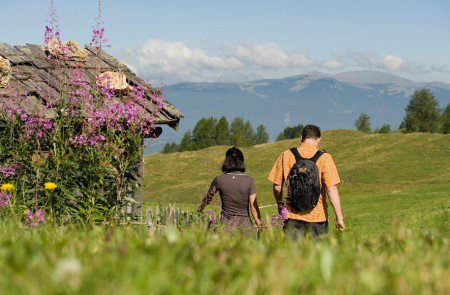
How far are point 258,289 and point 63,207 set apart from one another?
6.61 meters

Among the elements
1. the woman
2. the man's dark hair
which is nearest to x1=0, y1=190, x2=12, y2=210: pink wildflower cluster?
the woman

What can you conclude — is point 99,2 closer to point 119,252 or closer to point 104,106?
point 104,106

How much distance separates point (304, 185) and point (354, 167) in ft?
168

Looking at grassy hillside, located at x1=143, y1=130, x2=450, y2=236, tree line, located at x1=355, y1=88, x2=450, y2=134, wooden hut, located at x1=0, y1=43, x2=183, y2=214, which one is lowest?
grassy hillside, located at x1=143, y1=130, x2=450, y2=236

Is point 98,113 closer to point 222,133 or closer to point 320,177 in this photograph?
point 320,177

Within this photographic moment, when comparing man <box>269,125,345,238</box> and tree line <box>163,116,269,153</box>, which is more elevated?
man <box>269,125,345,238</box>

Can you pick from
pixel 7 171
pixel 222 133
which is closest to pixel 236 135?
pixel 222 133

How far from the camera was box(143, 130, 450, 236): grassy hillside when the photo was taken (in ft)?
148

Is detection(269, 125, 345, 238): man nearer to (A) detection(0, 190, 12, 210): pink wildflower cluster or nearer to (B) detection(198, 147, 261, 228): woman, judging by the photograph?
(B) detection(198, 147, 261, 228): woman

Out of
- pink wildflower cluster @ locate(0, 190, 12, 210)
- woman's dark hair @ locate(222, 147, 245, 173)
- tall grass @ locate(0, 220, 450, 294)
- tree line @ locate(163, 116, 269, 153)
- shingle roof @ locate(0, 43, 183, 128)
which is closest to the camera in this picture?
tall grass @ locate(0, 220, 450, 294)

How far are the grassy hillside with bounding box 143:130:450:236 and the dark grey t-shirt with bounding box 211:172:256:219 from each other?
19.7m

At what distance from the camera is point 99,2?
31.2 feet

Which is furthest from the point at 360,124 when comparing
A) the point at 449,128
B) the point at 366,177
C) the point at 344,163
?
the point at 366,177

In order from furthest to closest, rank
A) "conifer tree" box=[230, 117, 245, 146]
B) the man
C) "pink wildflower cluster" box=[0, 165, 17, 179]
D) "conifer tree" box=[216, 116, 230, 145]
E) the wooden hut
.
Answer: "conifer tree" box=[230, 117, 245, 146] < "conifer tree" box=[216, 116, 230, 145] < the wooden hut < "pink wildflower cluster" box=[0, 165, 17, 179] < the man
